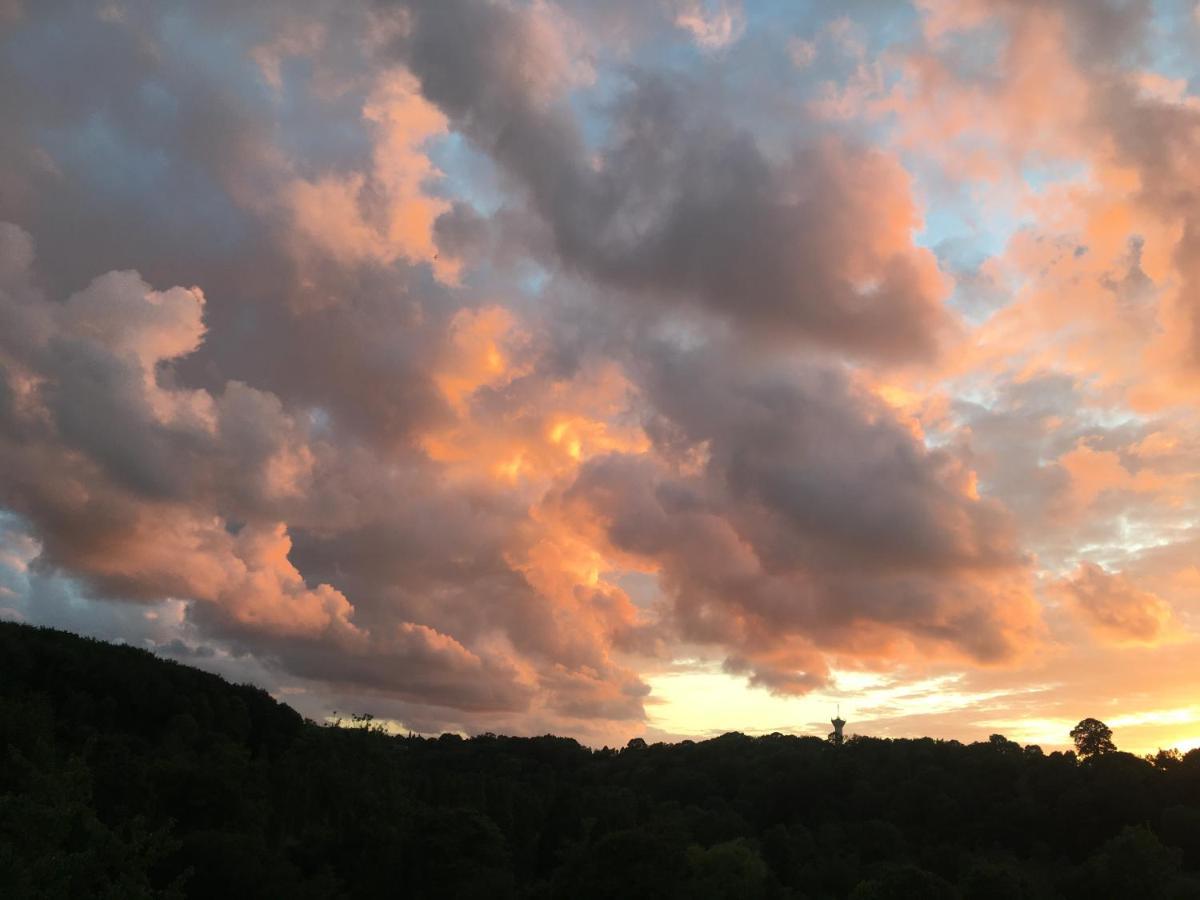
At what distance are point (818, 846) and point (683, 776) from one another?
46913 millimetres

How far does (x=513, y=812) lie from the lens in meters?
118

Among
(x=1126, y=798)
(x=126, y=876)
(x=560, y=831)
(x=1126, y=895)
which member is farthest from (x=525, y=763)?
(x=126, y=876)

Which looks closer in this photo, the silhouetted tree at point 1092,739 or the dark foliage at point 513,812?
the dark foliage at point 513,812

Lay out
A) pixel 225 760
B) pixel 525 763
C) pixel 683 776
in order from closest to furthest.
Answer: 1. pixel 225 760
2. pixel 683 776
3. pixel 525 763

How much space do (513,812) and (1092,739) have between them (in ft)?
296

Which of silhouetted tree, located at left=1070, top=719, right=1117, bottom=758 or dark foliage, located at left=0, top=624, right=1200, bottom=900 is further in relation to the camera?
silhouetted tree, located at left=1070, top=719, right=1117, bottom=758

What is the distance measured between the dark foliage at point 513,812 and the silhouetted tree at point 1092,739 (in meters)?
7.69

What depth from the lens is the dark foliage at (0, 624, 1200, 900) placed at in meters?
59.1

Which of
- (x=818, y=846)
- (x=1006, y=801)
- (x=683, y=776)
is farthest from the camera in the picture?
(x=683, y=776)

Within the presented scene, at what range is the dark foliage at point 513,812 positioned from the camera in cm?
5909

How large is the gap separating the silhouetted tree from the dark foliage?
7.69 meters

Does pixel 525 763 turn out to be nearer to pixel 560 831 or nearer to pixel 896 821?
pixel 560 831

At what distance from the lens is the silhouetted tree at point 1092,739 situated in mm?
144125

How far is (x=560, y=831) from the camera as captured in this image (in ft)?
396
